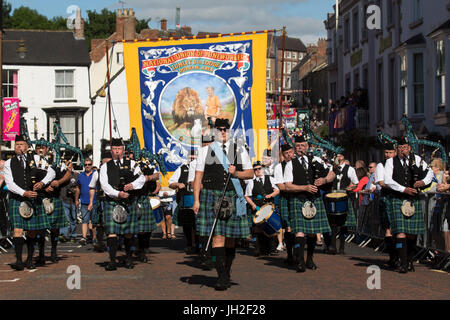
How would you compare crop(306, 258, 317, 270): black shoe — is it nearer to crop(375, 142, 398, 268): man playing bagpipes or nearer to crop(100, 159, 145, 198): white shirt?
crop(375, 142, 398, 268): man playing bagpipes

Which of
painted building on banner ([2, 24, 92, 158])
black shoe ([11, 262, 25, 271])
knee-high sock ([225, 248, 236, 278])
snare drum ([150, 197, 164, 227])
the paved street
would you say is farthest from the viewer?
painted building on banner ([2, 24, 92, 158])

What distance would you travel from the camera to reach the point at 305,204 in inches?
463

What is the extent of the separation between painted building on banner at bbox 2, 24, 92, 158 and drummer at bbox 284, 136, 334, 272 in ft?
116

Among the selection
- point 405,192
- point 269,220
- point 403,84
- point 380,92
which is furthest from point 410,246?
point 380,92

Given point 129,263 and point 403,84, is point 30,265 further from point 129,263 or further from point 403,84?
point 403,84

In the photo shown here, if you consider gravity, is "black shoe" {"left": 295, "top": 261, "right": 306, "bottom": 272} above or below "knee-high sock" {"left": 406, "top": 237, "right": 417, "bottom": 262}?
below

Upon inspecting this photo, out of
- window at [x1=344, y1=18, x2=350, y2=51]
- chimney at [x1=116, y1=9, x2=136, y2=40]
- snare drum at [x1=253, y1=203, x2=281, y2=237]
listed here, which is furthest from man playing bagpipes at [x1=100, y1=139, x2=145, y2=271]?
chimney at [x1=116, y1=9, x2=136, y2=40]

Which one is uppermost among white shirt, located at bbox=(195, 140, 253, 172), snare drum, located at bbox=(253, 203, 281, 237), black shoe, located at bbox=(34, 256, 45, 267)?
white shirt, located at bbox=(195, 140, 253, 172)

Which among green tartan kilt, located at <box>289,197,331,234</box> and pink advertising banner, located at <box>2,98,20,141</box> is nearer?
green tartan kilt, located at <box>289,197,331,234</box>

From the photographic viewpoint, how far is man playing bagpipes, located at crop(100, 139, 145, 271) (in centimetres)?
1156

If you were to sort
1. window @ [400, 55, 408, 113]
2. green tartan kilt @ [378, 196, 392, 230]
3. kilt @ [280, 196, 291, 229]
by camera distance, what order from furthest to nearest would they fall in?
window @ [400, 55, 408, 113] < kilt @ [280, 196, 291, 229] < green tartan kilt @ [378, 196, 392, 230]

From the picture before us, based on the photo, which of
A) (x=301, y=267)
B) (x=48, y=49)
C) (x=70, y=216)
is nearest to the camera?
(x=301, y=267)

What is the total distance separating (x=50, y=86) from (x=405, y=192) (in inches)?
1480
